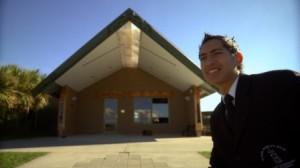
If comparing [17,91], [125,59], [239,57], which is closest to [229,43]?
[239,57]

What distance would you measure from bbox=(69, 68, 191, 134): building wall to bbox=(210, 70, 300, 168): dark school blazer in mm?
16050

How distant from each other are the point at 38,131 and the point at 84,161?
10.9 m

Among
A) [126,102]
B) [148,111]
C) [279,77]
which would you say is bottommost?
[279,77]

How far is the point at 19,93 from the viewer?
12.7m

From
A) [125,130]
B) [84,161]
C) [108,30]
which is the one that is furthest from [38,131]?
[84,161]

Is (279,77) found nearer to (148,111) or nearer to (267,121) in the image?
(267,121)

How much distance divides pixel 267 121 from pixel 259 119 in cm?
3

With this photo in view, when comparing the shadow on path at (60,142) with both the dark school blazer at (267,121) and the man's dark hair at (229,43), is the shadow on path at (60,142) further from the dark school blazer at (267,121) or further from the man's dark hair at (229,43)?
the dark school blazer at (267,121)

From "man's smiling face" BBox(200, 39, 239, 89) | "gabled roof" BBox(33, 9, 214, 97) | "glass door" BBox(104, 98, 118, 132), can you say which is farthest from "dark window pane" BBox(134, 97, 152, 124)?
"man's smiling face" BBox(200, 39, 239, 89)

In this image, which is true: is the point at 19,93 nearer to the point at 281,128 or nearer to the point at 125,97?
the point at 125,97

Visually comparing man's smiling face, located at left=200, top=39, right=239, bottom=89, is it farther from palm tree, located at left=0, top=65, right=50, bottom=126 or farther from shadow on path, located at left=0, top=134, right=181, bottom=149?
palm tree, located at left=0, top=65, right=50, bottom=126

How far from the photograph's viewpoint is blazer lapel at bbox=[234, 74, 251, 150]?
112 cm

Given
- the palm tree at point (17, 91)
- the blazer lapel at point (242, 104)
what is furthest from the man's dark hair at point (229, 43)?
the palm tree at point (17, 91)

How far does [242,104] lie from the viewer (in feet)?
3.76
